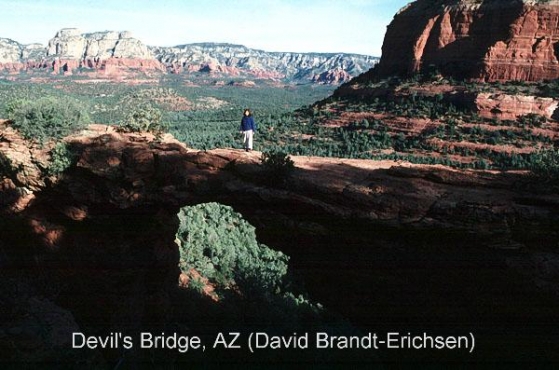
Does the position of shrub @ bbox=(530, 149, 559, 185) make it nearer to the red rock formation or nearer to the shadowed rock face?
the shadowed rock face

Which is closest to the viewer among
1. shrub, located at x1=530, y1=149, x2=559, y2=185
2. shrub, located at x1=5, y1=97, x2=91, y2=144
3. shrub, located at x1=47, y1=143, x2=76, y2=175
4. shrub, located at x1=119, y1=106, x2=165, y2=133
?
shrub, located at x1=530, y1=149, x2=559, y2=185

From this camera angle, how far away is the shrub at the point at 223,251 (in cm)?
1975

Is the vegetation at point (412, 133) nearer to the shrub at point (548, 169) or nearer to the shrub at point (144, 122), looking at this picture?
the shrub at point (548, 169)

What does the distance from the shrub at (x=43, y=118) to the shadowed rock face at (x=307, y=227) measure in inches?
19.2

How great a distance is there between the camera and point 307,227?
10.3 metres

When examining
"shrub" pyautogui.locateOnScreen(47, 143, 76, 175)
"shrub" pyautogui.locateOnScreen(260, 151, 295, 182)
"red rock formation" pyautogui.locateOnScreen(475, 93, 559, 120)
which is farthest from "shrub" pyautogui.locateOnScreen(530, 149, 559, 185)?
"red rock formation" pyautogui.locateOnScreen(475, 93, 559, 120)

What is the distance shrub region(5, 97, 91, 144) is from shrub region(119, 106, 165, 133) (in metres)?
1.31

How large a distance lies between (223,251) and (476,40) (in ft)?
184

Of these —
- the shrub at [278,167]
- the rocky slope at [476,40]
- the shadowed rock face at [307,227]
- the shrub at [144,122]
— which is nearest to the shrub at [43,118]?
the shadowed rock face at [307,227]

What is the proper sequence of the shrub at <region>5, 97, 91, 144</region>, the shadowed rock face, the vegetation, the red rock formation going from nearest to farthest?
the shadowed rock face, the shrub at <region>5, 97, 91, 144</region>, the vegetation, the red rock formation

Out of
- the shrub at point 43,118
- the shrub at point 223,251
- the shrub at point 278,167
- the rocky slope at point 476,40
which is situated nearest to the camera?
the shrub at point 278,167

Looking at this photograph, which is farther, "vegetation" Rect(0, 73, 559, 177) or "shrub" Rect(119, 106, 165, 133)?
"vegetation" Rect(0, 73, 559, 177)

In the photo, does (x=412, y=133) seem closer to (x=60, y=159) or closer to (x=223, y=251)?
(x=223, y=251)

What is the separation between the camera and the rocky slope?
53.3m
